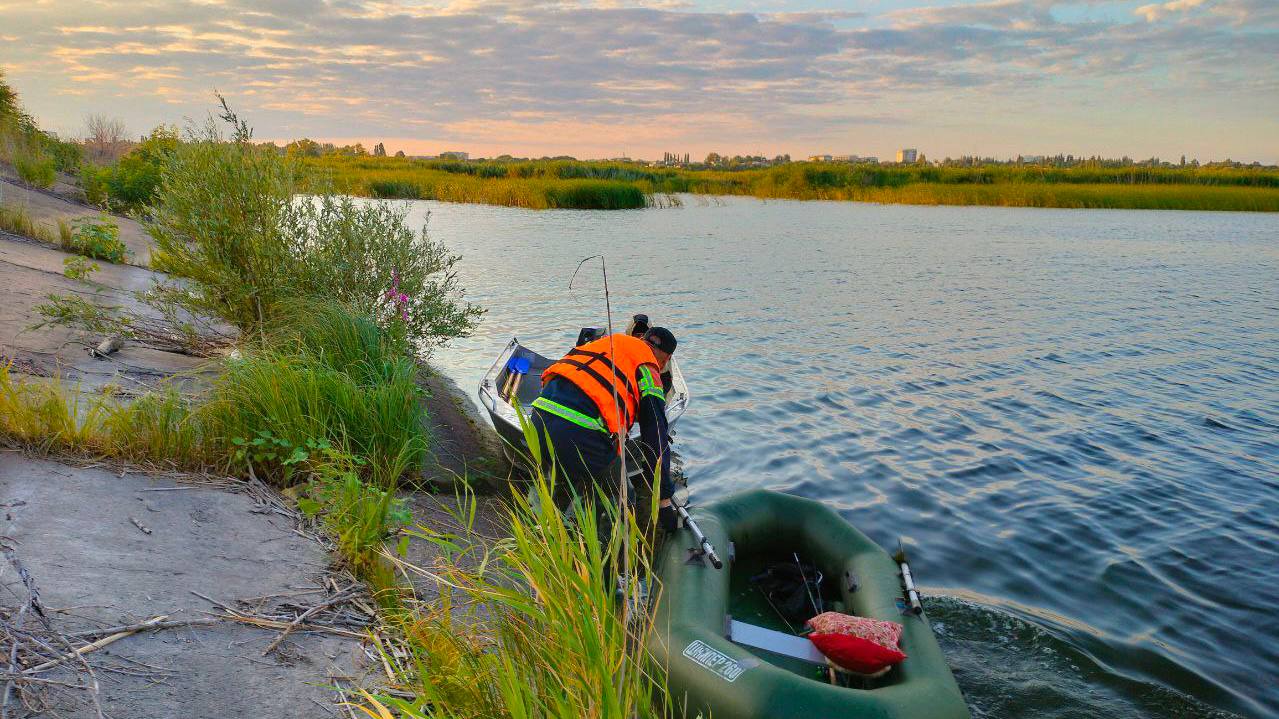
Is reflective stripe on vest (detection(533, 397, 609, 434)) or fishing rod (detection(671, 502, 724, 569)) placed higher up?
reflective stripe on vest (detection(533, 397, 609, 434))

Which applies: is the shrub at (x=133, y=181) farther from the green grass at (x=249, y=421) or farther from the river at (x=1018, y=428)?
the green grass at (x=249, y=421)

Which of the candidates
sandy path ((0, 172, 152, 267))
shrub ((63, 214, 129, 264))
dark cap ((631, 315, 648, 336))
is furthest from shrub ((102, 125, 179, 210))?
dark cap ((631, 315, 648, 336))

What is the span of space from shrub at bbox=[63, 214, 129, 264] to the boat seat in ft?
43.8

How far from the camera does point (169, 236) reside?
7836 millimetres

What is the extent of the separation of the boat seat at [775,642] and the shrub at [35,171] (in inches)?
932

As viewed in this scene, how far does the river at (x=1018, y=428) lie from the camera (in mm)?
5184

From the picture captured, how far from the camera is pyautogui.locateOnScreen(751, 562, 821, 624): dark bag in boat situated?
4859 millimetres

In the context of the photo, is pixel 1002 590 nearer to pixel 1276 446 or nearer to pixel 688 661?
pixel 688 661

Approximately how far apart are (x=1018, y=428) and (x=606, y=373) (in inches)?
254

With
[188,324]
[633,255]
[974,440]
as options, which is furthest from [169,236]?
[633,255]

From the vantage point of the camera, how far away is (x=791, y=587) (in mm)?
5039

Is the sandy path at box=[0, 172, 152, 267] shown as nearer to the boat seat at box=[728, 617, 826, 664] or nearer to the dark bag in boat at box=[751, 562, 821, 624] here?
the dark bag in boat at box=[751, 562, 821, 624]

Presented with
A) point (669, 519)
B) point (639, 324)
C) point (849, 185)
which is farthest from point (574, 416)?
point (849, 185)

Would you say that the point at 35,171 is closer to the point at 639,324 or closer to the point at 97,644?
the point at 639,324
